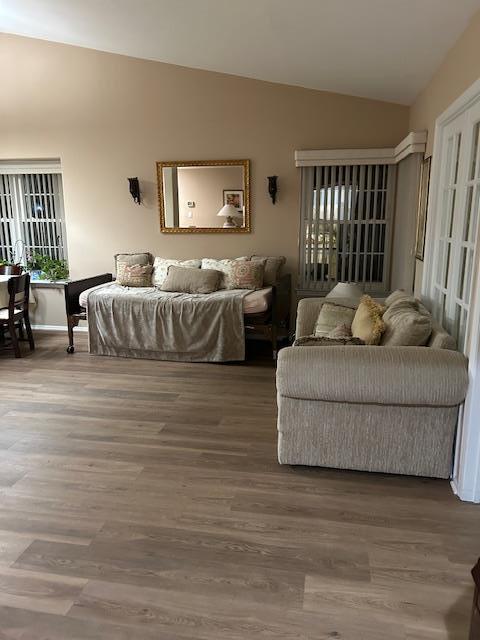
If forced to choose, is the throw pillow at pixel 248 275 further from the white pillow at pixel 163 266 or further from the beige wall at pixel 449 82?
the beige wall at pixel 449 82

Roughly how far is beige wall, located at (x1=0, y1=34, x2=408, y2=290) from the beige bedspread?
0.99 m

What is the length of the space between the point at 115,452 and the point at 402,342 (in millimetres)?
1784

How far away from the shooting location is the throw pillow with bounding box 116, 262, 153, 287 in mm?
4969

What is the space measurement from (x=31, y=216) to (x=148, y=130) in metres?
1.91

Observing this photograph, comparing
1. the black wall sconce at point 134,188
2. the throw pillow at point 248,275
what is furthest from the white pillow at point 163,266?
the black wall sconce at point 134,188

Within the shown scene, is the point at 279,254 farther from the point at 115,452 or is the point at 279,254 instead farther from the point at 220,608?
the point at 220,608

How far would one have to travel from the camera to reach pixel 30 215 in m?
5.71

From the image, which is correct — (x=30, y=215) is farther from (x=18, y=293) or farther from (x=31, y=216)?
(x=18, y=293)

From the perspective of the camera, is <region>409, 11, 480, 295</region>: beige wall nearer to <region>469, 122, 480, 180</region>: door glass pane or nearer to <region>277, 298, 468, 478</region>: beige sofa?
<region>469, 122, 480, 180</region>: door glass pane

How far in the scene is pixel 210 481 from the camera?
241cm

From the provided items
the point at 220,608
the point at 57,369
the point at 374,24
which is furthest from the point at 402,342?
the point at 57,369

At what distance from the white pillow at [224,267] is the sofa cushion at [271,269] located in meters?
0.25

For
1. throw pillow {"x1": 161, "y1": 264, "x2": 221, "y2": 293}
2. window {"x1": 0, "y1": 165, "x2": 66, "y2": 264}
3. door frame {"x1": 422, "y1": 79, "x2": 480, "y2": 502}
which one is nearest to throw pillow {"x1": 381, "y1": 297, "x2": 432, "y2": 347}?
door frame {"x1": 422, "y1": 79, "x2": 480, "y2": 502}

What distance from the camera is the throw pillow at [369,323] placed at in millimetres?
2672
